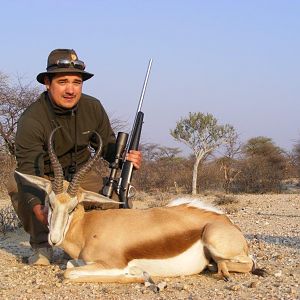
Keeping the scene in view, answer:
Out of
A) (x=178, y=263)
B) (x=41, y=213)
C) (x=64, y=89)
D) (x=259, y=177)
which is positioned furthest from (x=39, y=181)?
(x=259, y=177)

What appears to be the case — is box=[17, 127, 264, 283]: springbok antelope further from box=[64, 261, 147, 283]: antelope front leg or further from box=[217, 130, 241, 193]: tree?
box=[217, 130, 241, 193]: tree

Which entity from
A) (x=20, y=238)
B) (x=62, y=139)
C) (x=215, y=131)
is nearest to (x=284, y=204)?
(x=20, y=238)

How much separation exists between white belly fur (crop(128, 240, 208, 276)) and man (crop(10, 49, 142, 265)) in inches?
47.1

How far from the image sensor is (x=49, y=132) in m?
6.10

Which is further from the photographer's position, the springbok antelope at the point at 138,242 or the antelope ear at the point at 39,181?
the antelope ear at the point at 39,181

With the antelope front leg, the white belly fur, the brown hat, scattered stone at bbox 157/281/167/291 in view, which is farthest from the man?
scattered stone at bbox 157/281/167/291

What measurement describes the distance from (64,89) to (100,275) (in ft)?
7.06

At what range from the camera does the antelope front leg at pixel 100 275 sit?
5.01m

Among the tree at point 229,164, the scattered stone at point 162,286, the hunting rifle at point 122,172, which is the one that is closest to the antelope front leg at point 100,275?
the scattered stone at point 162,286

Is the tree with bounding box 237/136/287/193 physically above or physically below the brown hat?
below

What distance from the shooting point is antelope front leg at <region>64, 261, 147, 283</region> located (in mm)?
5008

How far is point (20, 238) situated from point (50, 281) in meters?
3.08

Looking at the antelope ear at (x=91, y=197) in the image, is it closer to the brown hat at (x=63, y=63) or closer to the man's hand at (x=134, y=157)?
the man's hand at (x=134, y=157)

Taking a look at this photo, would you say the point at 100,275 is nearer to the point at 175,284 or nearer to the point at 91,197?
the point at 175,284
